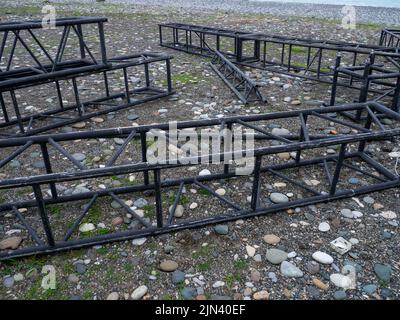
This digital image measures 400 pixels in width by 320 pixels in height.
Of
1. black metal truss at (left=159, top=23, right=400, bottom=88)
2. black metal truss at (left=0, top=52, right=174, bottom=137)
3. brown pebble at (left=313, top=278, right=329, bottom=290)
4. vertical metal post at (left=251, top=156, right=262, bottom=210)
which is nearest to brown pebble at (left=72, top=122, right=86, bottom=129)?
black metal truss at (left=0, top=52, right=174, bottom=137)

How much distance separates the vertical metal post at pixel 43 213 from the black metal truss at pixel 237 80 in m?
5.12

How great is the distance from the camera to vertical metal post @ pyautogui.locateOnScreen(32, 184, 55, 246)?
11.4 ft

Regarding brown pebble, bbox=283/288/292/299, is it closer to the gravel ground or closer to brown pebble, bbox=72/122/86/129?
the gravel ground

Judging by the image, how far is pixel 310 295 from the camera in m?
3.33

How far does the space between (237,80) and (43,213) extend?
6.58 metres

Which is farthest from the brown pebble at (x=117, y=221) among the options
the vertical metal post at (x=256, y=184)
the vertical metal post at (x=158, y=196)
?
the vertical metal post at (x=256, y=184)

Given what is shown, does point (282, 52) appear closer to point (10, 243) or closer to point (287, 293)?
point (287, 293)

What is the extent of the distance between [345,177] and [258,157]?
1.92 m

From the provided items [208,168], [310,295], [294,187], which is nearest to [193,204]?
[208,168]

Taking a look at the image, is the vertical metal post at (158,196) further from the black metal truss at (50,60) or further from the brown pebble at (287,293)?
the black metal truss at (50,60)

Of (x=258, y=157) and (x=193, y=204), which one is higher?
(x=258, y=157)

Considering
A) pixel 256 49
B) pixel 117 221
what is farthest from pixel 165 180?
pixel 256 49

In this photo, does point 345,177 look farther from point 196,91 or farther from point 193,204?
point 196,91
